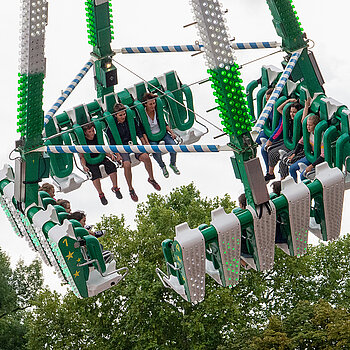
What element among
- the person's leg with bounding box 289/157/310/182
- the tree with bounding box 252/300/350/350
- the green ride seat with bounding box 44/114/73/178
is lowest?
the tree with bounding box 252/300/350/350

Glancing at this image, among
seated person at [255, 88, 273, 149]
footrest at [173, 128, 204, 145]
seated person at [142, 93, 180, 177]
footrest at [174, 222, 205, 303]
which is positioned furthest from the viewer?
footrest at [173, 128, 204, 145]

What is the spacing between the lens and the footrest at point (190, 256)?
45.3ft

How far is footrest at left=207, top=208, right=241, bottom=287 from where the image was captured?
1402cm

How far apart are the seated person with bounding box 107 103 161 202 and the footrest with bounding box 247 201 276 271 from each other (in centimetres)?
420

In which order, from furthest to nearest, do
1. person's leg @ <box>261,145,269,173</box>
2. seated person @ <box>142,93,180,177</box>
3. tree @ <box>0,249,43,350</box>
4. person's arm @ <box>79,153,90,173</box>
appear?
tree @ <box>0,249,43,350</box> → seated person @ <box>142,93,180,177</box> → person's arm @ <box>79,153,90,173</box> → person's leg @ <box>261,145,269,173</box>

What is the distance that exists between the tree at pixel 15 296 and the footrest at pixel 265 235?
65.4 ft

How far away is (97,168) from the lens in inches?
711

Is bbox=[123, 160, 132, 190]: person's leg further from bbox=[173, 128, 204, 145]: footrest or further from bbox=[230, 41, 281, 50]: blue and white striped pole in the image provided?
bbox=[230, 41, 281, 50]: blue and white striped pole

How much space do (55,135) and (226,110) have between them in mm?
4159

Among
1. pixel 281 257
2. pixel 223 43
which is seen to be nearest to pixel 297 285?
pixel 281 257

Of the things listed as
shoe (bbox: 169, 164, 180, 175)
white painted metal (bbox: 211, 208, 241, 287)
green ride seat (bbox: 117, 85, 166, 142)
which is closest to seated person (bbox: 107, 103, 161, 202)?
green ride seat (bbox: 117, 85, 166, 142)

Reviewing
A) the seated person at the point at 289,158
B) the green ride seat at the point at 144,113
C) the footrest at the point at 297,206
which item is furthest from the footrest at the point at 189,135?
the footrest at the point at 297,206

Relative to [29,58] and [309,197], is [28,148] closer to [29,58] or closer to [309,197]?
[29,58]

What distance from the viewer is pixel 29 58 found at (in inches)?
574
